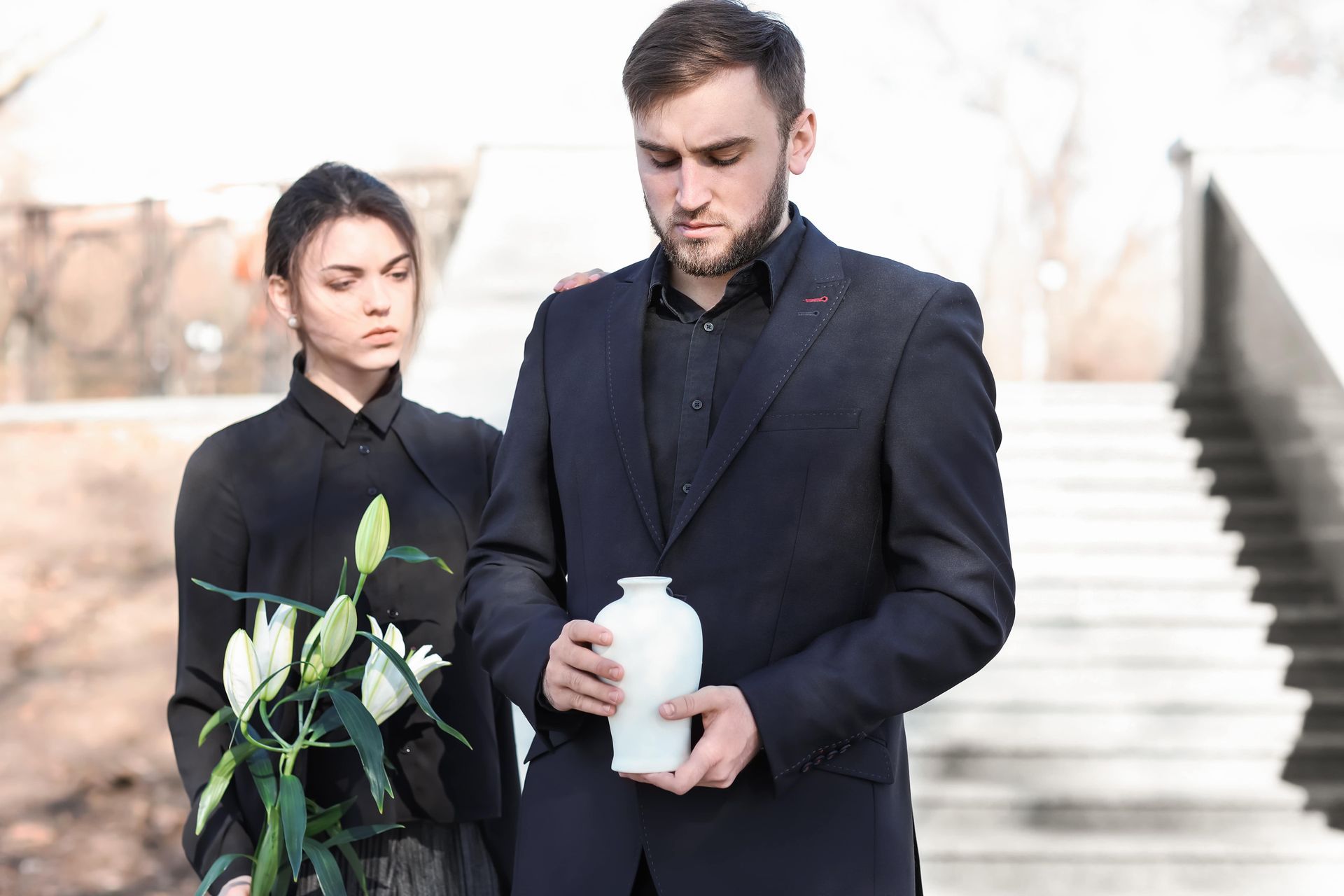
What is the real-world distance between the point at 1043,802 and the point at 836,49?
21074 mm

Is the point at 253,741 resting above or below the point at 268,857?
above

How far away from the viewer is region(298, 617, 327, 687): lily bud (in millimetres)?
2152

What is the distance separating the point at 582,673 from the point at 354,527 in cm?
102

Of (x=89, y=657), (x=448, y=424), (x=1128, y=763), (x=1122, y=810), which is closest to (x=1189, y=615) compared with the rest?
(x=1128, y=763)

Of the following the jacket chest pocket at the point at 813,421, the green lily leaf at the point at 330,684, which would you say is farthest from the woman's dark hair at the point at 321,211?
the jacket chest pocket at the point at 813,421

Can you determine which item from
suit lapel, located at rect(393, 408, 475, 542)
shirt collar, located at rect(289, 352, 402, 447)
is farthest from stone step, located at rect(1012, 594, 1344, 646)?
shirt collar, located at rect(289, 352, 402, 447)

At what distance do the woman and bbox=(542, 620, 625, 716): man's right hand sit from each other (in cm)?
84

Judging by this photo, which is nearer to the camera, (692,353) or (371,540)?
(692,353)

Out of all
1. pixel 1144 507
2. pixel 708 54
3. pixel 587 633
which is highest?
pixel 708 54

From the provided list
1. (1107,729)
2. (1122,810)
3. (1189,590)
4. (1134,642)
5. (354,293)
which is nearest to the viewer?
(354,293)

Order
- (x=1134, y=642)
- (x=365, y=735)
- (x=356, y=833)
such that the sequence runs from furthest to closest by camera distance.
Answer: (x=1134, y=642) < (x=356, y=833) < (x=365, y=735)

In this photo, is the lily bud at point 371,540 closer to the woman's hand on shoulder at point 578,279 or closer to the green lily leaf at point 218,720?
the green lily leaf at point 218,720

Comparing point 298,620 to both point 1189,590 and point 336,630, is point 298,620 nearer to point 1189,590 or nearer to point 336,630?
point 336,630

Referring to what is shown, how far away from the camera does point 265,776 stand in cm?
221
